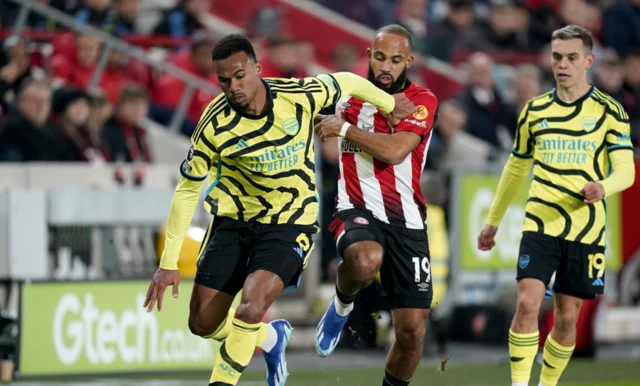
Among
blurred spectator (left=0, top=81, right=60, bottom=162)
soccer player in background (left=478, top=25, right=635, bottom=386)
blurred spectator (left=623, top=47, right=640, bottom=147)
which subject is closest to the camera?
soccer player in background (left=478, top=25, right=635, bottom=386)

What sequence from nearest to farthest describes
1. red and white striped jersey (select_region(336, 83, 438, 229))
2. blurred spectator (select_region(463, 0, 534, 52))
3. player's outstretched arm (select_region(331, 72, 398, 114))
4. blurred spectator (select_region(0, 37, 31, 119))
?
1. player's outstretched arm (select_region(331, 72, 398, 114))
2. red and white striped jersey (select_region(336, 83, 438, 229))
3. blurred spectator (select_region(0, 37, 31, 119))
4. blurred spectator (select_region(463, 0, 534, 52))

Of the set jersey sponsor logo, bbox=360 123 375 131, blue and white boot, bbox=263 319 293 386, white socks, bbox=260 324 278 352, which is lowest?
blue and white boot, bbox=263 319 293 386

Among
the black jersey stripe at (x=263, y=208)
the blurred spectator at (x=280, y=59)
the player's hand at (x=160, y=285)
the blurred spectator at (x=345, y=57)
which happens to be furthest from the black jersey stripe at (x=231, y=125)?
the blurred spectator at (x=345, y=57)

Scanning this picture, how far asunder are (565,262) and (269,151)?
95.9 inches

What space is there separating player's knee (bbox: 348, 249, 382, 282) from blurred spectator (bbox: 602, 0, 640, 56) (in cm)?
1244

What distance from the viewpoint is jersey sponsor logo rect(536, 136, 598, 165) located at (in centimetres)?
797

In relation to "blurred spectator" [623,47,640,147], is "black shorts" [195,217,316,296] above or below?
below

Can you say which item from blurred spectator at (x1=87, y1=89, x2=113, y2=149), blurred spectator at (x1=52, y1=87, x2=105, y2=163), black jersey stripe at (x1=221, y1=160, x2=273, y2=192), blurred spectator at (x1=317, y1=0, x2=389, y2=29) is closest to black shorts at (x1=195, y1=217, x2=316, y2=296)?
black jersey stripe at (x1=221, y1=160, x2=273, y2=192)

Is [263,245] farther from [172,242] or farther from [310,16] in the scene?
[310,16]

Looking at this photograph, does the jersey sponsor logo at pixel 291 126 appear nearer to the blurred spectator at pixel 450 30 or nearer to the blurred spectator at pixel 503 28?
the blurred spectator at pixel 450 30

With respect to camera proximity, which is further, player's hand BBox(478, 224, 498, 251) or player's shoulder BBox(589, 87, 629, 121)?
player's hand BBox(478, 224, 498, 251)

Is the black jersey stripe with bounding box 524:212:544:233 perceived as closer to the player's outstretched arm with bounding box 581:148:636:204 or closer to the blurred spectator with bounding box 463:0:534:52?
the player's outstretched arm with bounding box 581:148:636:204

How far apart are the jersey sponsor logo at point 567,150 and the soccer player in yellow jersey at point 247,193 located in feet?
4.17

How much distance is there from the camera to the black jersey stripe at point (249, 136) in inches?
269
